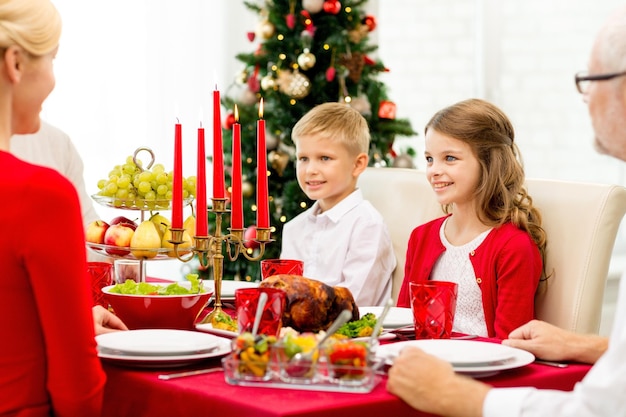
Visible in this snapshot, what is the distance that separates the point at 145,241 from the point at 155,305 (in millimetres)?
229

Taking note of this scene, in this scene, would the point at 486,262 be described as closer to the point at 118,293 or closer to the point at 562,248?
the point at 562,248

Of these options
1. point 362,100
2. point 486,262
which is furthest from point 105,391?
point 362,100

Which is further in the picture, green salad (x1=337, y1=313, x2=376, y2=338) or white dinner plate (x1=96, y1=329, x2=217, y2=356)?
green salad (x1=337, y1=313, x2=376, y2=338)

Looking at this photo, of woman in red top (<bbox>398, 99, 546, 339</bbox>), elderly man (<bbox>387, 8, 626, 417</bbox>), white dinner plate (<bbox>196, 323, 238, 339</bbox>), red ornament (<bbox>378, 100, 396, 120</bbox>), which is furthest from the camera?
red ornament (<bbox>378, 100, 396, 120</bbox>)

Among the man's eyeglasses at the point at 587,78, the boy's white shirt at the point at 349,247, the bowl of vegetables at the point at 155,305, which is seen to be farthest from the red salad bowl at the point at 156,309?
the boy's white shirt at the point at 349,247

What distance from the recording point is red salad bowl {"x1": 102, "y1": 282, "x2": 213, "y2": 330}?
189cm

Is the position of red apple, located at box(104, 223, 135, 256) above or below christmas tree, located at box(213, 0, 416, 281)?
below

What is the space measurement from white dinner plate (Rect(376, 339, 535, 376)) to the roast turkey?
0.14m

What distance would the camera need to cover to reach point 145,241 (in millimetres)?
2080

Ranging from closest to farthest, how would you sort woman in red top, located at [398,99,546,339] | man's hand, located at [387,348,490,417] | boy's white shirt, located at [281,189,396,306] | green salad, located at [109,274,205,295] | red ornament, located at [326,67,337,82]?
man's hand, located at [387,348,490,417], green salad, located at [109,274,205,295], woman in red top, located at [398,99,546,339], boy's white shirt, located at [281,189,396,306], red ornament, located at [326,67,337,82]

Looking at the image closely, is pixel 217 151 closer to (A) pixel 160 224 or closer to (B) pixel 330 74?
(A) pixel 160 224

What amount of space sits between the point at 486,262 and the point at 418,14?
10.3 feet

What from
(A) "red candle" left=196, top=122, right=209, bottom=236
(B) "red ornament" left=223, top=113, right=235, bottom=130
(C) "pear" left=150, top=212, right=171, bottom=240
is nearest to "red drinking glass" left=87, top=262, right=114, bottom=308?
(C) "pear" left=150, top=212, right=171, bottom=240

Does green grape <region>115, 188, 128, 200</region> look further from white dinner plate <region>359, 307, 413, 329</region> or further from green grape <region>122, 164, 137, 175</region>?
white dinner plate <region>359, 307, 413, 329</region>
